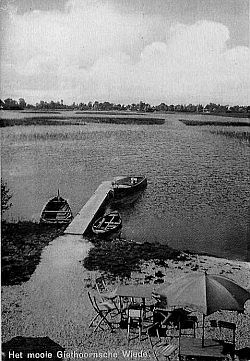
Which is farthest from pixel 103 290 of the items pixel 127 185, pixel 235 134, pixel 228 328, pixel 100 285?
pixel 235 134

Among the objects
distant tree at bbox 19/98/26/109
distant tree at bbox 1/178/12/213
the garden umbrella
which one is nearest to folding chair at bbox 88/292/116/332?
the garden umbrella

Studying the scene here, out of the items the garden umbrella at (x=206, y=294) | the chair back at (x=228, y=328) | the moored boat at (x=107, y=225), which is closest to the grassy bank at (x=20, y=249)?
the moored boat at (x=107, y=225)

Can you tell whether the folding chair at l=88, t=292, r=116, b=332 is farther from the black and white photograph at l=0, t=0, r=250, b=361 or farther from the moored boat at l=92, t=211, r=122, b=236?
the moored boat at l=92, t=211, r=122, b=236

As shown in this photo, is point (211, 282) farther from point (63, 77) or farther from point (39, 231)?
point (63, 77)

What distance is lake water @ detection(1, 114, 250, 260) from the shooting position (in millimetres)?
4102

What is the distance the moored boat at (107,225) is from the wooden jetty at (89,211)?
0.19 feet

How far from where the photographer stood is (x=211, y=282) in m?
3.55

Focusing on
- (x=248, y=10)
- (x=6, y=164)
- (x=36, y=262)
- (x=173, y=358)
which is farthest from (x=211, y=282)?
(x=248, y=10)

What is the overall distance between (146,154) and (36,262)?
1041mm

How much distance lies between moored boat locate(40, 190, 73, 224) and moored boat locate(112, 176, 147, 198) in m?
0.35

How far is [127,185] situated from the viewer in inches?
160

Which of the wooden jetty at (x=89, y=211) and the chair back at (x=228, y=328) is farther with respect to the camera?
the wooden jetty at (x=89, y=211)

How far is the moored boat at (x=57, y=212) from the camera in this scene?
4047mm

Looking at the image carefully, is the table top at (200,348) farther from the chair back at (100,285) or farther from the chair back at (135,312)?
the chair back at (100,285)
